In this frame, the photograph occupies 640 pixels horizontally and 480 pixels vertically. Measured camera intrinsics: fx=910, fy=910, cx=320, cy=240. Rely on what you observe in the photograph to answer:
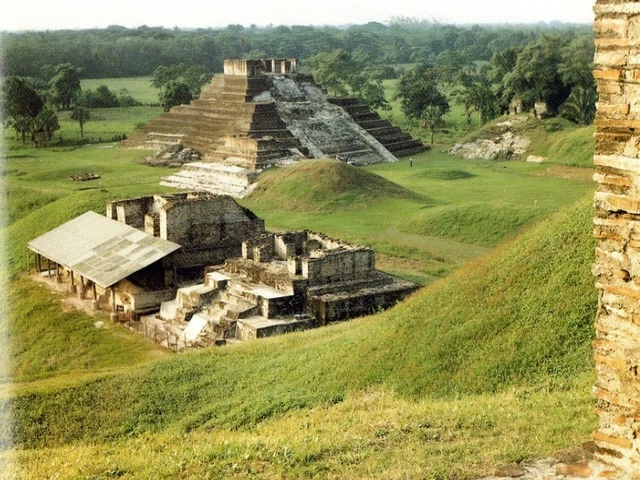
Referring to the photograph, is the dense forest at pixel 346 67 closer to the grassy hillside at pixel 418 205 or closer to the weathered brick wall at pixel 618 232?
the grassy hillside at pixel 418 205

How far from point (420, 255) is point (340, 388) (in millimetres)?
12291

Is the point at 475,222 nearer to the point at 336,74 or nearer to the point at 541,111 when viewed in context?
the point at 541,111

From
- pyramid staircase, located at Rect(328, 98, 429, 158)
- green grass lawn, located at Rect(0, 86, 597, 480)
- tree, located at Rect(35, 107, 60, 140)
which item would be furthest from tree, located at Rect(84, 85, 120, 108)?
green grass lawn, located at Rect(0, 86, 597, 480)

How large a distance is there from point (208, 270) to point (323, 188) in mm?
11152

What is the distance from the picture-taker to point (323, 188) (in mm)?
31266

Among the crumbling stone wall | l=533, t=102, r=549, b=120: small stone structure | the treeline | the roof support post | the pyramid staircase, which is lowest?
the roof support post

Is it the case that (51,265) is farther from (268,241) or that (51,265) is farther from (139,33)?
(139,33)

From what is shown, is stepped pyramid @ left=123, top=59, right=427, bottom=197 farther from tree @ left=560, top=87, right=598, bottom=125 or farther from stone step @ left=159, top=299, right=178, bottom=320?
stone step @ left=159, top=299, right=178, bottom=320

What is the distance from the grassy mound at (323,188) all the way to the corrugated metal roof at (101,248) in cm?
850

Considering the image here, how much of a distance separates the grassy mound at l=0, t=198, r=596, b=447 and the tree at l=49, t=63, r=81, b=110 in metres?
52.0

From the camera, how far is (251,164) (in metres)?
36.1

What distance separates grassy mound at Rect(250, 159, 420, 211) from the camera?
100 feet

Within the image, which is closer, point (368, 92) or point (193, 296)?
point (193, 296)

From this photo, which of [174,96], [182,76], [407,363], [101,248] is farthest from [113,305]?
[182,76]
